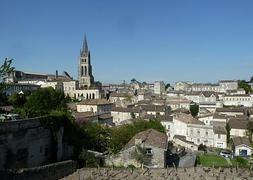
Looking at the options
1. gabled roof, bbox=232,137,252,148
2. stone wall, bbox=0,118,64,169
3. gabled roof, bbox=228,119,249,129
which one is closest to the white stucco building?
gabled roof, bbox=228,119,249,129

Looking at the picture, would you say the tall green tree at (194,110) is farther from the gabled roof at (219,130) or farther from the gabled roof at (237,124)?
the gabled roof at (219,130)

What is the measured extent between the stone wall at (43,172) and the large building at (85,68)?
107852 mm

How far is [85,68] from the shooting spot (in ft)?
429

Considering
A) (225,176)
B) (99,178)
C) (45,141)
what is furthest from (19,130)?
(225,176)

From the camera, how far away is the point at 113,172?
20078 mm

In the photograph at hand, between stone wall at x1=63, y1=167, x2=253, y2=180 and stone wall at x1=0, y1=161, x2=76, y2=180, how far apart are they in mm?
869

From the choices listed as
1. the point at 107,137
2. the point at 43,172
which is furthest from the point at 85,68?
the point at 43,172

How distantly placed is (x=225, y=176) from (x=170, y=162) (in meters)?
12.7

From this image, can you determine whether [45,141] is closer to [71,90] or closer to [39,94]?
[39,94]

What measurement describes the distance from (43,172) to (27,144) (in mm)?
4962

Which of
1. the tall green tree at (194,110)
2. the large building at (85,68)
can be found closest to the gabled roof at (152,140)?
the tall green tree at (194,110)

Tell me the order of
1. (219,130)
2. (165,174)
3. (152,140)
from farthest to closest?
1. (219,130)
2. (152,140)
3. (165,174)

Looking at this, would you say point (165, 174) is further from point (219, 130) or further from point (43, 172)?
point (219, 130)

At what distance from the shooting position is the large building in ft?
425
